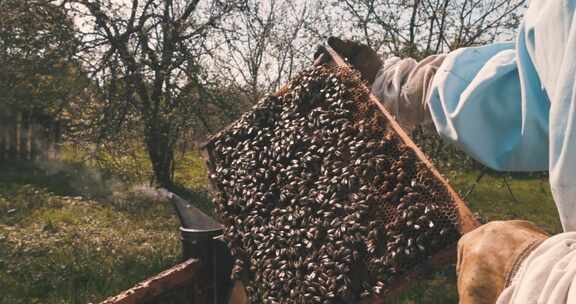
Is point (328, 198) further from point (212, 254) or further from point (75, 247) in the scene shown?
point (75, 247)

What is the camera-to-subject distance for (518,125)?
1.95 m

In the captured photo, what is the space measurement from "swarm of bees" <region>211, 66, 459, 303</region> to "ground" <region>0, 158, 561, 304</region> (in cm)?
264

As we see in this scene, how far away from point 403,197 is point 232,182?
3.77ft

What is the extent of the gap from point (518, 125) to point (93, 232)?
Result: 7.75 m

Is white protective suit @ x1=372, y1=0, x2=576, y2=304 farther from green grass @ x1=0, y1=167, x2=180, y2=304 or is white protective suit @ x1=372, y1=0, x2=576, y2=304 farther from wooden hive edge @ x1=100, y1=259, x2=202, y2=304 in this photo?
green grass @ x1=0, y1=167, x2=180, y2=304

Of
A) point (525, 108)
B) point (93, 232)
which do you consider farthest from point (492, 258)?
point (93, 232)

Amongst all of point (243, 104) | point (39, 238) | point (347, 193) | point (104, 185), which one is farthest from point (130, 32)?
point (347, 193)

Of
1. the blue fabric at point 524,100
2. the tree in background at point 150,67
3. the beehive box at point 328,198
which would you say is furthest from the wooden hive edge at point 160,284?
the tree in background at point 150,67

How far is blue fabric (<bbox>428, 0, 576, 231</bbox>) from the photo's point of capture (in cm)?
148

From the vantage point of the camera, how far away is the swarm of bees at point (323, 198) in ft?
7.20

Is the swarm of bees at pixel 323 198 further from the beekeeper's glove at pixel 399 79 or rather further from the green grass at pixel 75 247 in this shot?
the green grass at pixel 75 247

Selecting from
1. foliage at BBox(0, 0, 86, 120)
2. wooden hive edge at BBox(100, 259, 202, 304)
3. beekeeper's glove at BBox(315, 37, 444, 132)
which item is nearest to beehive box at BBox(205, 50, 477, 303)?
beekeeper's glove at BBox(315, 37, 444, 132)

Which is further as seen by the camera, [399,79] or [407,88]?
[399,79]

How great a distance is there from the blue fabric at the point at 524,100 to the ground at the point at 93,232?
293 cm
